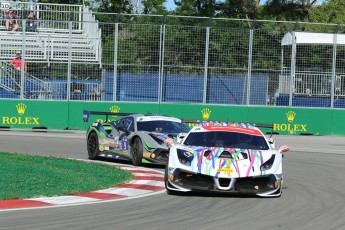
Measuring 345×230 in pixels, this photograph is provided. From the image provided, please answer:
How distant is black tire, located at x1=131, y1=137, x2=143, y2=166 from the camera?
16.7 m

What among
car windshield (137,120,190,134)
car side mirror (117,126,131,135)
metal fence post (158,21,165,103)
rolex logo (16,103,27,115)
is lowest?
rolex logo (16,103,27,115)

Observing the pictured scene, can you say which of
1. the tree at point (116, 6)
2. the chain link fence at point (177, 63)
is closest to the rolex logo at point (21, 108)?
the chain link fence at point (177, 63)

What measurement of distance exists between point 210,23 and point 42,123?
24.3 ft

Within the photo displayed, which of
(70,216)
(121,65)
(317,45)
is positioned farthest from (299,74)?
(70,216)

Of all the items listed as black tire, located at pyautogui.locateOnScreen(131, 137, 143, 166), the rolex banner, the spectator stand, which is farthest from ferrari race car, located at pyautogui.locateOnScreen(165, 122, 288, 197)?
the spectator stand

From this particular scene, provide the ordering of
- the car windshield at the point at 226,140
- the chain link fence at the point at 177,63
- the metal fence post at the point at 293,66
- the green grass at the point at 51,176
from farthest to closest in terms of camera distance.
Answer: the metal fence post at the point at 293,66
the chain link fence at the point at 177,63
the car windshield at the point at 226,140
the green grass at the point at 51,176

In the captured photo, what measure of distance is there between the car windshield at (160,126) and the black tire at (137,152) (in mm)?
448

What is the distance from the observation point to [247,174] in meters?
11.9

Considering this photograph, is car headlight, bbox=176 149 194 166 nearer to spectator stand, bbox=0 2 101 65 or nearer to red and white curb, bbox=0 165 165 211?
red and white curb, bbox=0 165 165 211

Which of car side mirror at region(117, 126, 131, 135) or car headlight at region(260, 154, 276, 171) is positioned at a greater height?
car side mirror at region(117, 126, 131, 135)

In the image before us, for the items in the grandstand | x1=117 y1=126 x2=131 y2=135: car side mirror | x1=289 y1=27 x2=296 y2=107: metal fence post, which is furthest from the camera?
x1=289 y1=27 x2=296 y2=107: metal fence post

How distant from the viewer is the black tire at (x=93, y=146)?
18.4m

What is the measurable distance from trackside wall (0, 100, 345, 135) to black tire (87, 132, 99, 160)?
1115 centimetres

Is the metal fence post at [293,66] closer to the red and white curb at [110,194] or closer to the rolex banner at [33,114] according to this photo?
the rolex banner at [33,114]
